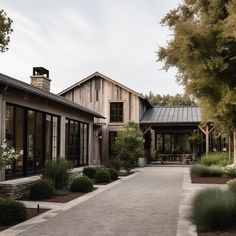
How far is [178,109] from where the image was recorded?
125 ft

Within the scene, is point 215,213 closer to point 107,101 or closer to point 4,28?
point 4,28

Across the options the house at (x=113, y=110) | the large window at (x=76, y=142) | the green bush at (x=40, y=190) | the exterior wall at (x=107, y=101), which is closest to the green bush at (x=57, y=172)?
the green bush at (x=40, y=190)

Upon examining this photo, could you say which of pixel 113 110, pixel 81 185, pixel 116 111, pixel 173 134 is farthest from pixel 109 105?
pixel 81 185

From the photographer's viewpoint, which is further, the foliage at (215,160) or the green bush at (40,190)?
the foliage at (215,160)

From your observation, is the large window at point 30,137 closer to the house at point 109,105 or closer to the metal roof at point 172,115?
the house at point 109,105

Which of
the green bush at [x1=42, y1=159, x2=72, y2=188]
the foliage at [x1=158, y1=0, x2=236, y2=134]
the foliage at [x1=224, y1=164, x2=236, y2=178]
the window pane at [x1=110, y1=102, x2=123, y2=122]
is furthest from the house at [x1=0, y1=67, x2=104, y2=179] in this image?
the window pane at [x1=110, y1=102, x2=123, y2=122]

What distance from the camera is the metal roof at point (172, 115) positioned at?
112ft

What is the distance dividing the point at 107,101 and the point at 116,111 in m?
1.03

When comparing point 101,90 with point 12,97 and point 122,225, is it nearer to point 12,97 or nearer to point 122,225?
point 12,97

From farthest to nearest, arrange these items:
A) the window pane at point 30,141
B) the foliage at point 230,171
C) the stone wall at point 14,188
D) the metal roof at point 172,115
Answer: the metal roof at point 172,115 → the foliage at point 230,171 → the window pane at point 30,141 → the stone wall at point 14,188

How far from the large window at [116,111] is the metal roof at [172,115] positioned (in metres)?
1.72

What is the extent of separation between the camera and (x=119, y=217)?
33.3ft

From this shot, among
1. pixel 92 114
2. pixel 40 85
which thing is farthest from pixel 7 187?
pixel 92 114

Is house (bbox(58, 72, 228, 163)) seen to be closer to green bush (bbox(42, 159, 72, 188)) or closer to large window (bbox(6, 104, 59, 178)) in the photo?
large window (bbox(6, 104, 59, 178))
